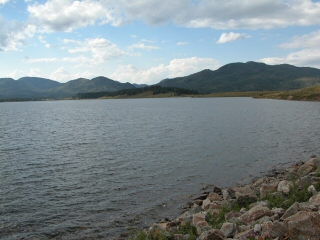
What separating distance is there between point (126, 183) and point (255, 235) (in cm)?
1662

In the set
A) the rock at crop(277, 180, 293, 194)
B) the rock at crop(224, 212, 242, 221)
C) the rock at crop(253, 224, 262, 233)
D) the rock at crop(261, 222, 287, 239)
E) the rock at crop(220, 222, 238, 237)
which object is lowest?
the rock at crop(224, 212, 242, 221)

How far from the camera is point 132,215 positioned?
19.7 metres

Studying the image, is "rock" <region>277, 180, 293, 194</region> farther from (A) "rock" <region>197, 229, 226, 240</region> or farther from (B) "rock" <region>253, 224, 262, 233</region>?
(A) "rock" <region>197, 229, 226, 240</region>

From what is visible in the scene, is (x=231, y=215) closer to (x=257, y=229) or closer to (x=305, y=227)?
(x=257, y=229)

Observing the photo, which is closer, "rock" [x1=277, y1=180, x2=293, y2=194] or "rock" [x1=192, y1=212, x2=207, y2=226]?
"rock" [x1=192, y1=212, x2=207, y2=226]

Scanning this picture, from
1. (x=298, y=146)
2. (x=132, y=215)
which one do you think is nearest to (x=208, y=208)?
(x=132, y=215)

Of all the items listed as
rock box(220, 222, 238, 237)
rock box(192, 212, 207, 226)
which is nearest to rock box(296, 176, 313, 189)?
rock box(192, 212, 207, 226)

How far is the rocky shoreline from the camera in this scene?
33.6 ft

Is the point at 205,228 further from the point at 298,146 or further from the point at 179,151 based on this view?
the point at 298,146

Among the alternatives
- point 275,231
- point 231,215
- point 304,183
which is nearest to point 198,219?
point 231,215

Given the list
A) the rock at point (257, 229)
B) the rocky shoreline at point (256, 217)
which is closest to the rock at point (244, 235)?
the rocky shoreline at point (256, 217)

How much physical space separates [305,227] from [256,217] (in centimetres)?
343

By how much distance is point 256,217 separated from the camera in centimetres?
1312

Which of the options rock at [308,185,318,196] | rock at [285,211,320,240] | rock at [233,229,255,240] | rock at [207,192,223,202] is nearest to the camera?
rock at [285,211,320,240]
